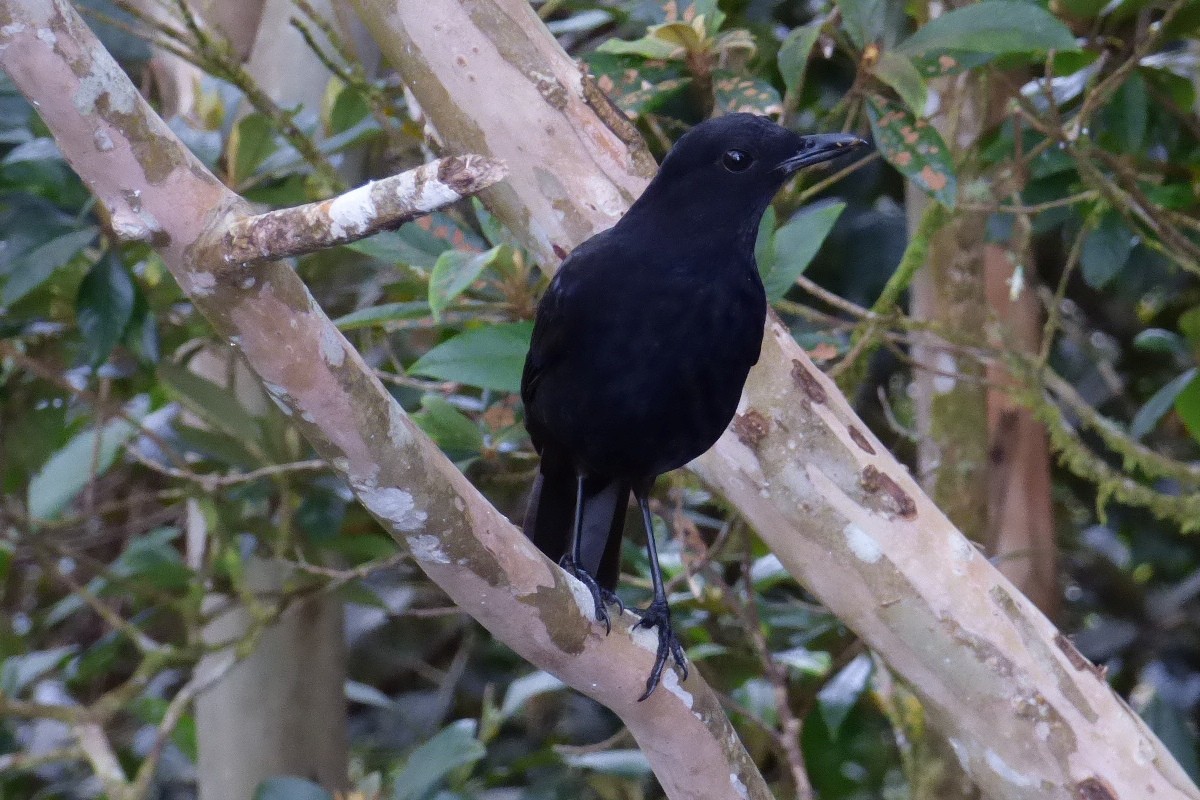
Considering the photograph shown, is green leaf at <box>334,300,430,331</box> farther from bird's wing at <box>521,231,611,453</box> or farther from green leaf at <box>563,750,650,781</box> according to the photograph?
green leaf at <box>563,750,650,781</box>

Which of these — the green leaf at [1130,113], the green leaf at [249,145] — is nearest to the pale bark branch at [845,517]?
the green leaf at [249,145]

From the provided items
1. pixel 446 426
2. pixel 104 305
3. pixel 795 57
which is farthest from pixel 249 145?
pixel 795 57

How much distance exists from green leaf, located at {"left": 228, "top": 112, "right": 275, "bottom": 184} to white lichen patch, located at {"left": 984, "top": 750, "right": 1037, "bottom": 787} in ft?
6.27

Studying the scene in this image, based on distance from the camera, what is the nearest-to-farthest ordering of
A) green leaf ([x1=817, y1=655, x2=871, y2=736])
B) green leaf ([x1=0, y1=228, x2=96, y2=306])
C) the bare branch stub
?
Answer: the bare branch stub < green leaf ([x1=0, y1=228, x2=96, y2=306]) < green leaf ([x1=817, y1=655, x2=871, y2=736])

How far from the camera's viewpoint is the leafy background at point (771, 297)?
2.50m

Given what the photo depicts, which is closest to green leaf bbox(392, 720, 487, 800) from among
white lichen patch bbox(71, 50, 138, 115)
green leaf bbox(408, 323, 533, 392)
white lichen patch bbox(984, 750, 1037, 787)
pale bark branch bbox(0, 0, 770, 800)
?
green leaf bbox(408, 323, 533, 392)

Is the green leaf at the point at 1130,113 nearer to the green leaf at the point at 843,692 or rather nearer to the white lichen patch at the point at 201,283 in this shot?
the green leaf at the point at 843,692

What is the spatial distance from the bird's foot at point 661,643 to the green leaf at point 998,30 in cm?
112

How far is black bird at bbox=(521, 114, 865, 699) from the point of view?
6.71 feet

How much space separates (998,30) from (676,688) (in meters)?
1.28

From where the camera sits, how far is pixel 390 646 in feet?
15.3

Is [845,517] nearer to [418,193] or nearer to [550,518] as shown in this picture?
[550,518]

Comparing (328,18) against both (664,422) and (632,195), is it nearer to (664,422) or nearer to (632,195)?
(632,195)

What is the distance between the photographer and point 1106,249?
3047mm
